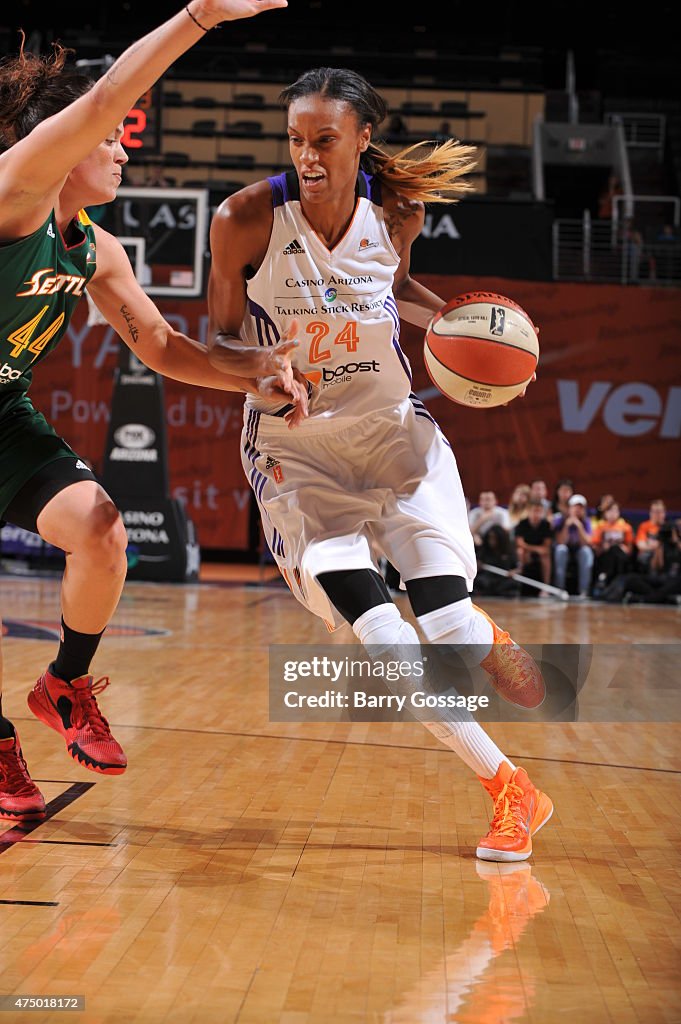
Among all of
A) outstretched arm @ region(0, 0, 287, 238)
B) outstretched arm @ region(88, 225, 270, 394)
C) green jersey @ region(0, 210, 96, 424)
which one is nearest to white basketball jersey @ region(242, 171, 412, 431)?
outstretched arm @ region(88, 225, 270, 394)

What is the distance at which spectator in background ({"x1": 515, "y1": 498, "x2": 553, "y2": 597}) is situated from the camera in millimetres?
13334

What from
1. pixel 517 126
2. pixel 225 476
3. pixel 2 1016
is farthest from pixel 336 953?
pixel 517 126

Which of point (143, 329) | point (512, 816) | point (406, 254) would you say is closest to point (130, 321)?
point (143, 329)

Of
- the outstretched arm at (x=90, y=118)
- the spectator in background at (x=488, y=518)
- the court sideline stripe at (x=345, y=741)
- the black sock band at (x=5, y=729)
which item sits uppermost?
the outstretched arm at (x=90, y=118)

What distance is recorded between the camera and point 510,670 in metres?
3.27

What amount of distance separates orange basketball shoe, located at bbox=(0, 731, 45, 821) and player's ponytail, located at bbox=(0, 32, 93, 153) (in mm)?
1775

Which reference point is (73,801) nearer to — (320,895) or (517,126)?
(320,895)

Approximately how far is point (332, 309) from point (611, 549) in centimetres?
1086

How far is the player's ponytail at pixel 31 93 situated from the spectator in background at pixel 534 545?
10805 millimetres

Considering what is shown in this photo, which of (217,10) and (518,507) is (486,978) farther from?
(518,507)

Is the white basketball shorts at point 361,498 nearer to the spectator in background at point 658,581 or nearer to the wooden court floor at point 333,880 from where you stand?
the wooden court floor at point 333,880

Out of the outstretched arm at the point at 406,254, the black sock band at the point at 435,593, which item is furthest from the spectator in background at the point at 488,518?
the black sock band at the point at 435,593

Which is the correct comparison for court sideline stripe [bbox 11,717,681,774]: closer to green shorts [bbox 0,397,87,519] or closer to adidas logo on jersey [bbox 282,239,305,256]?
green shorts [bbox 0,397,87,519]

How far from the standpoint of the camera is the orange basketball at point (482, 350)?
340 centimetres
